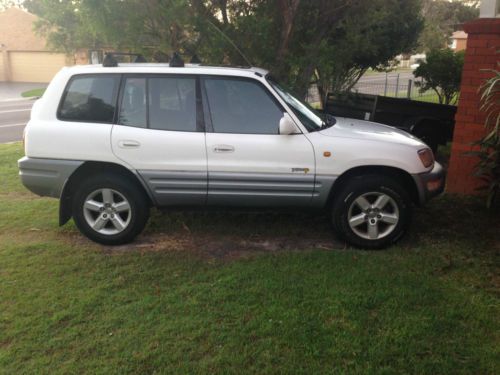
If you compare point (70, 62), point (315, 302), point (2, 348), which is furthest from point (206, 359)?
point (70, 62)

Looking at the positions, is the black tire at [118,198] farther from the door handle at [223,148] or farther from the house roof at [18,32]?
the house roof at [18,32]

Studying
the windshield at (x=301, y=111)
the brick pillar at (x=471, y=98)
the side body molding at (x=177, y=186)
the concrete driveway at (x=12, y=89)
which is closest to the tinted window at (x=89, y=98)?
the side body molding at (x=177, y=186)

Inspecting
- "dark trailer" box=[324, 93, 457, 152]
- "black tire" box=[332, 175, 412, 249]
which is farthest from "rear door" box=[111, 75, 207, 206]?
"dark trailer" box=[324, 93, 457, 152]

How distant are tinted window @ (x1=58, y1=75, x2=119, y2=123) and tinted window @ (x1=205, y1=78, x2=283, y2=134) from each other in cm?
100

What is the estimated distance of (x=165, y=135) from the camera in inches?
192

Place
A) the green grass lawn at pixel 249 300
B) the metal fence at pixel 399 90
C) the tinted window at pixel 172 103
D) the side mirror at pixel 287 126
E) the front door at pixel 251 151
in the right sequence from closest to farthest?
the green grass lawn at pixel 249 300 < the side mirror at pixel 287 126 < the front door at pixel 251 151 < the tinted window at pixel 172 103 < the metal fence at pixel 399 90

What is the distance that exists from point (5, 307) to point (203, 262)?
5.64ft

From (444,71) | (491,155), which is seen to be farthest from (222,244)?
(444,71)

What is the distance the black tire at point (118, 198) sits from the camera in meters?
4.98

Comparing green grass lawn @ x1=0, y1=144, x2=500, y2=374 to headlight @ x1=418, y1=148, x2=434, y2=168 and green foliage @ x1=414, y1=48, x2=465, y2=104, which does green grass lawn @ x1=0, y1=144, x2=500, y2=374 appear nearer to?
headlight @ x1=418, y1=148, x2=434, y2=168

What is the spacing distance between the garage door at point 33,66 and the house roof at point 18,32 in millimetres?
542

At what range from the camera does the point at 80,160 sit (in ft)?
16.1

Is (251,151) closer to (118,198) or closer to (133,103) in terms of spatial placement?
(133,103)

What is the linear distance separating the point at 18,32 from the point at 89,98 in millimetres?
42097
